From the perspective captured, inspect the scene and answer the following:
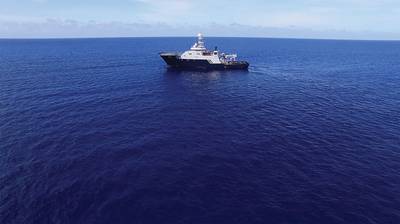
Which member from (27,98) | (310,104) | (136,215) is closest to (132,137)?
(136,215)

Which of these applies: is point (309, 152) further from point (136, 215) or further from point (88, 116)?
point (88, 116)

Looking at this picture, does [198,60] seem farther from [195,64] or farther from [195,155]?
[195,155]

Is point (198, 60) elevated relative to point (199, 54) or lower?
lower

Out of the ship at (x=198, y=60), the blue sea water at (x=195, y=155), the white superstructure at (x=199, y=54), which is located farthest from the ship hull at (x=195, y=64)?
the blue sea water at (x=195, y=155)

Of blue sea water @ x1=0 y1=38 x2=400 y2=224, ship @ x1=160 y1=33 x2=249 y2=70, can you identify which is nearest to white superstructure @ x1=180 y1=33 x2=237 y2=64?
ship @ x1=160 y1=33 x2=249 y2=70

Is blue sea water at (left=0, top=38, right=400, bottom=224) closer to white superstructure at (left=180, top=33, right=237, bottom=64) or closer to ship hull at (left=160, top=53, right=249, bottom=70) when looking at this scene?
ship hull at (left=160, top=53, right=249, bottom=70)

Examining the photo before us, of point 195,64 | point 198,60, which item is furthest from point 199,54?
point 195,64
